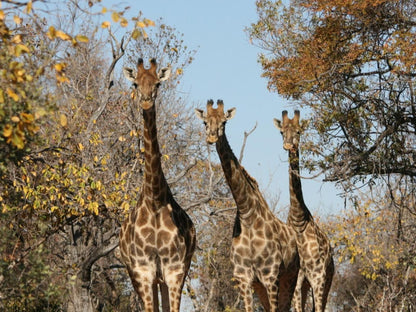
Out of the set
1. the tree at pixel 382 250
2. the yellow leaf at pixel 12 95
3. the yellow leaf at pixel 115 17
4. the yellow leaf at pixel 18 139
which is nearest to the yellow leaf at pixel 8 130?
the yellow leaf at pixel 18 139

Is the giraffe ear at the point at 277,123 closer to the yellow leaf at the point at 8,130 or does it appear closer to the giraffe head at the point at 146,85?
the giraffe head at the point at 146,85

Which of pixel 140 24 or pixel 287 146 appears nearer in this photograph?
pixel 140 24

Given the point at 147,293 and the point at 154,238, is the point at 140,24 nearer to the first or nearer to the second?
the point at 154,238

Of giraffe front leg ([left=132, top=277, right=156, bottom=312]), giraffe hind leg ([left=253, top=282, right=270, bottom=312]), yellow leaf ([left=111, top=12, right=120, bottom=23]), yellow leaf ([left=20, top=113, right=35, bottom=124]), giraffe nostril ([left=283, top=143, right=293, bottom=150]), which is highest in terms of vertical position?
giraffe nostril ([left=283, top=143, right=293, bottom=150])

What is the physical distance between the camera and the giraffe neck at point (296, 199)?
18.0m

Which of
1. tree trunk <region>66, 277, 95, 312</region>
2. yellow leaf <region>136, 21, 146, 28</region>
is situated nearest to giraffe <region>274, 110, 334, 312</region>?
tree trunk <region>66, 277, 95, 312</region>

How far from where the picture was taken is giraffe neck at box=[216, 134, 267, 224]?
1535 centimetres

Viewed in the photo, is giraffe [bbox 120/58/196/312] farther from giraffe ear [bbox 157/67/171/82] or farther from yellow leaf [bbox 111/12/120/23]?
yellow leaf [bbox 111/12/120/23]

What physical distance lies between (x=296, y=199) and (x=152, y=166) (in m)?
4.92

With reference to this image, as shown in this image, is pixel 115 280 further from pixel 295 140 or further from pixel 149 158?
pixel 149 158

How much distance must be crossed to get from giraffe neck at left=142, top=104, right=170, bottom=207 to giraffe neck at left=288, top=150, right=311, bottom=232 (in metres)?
4.30

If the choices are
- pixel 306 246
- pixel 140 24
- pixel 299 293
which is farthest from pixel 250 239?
pixel 140 24

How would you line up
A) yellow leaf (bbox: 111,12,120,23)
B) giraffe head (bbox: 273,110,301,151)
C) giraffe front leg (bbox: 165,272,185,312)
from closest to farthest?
yellow leaf (bbox: 111,12,120,23) < giraffe front leg (bbox: 165,272,185,312) < giraffe head (bbox: 273,110,301,151)

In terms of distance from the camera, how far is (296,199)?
18.1m
